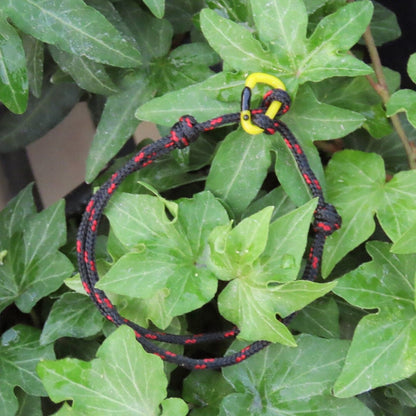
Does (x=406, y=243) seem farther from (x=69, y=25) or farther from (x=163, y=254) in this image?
(x=69, y=25)

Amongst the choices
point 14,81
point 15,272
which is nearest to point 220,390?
point 15,272

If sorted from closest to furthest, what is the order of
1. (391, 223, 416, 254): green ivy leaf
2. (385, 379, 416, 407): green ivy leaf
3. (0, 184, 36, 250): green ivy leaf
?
1. (391, 223, 416, 254): green ivy leaf
2. (385, 379, 416, 407): green ivy leaf
3. (0, 184, 36, 250): green ivy leaf

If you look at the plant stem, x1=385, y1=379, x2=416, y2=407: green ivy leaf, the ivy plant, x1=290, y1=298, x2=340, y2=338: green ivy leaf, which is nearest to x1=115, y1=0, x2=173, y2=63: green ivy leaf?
the ivy plant

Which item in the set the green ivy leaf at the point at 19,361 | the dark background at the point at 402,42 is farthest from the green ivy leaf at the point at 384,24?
the green ivy leaf at the point at 19,361

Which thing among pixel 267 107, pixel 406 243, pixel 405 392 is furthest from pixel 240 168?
pixel 405 392

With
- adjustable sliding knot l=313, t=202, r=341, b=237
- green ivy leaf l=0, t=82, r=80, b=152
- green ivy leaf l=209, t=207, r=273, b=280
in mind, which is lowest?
adjustable sliding knot l=313, t=202, r=341, b=237

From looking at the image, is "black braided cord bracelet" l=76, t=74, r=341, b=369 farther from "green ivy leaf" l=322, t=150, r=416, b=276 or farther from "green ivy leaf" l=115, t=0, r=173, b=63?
"green ivy leaf" l=115, t=0, r=173, b=63

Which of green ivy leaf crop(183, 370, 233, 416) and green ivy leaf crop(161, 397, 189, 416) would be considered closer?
green ivy leaf crop(161, 397, 189, 416)
